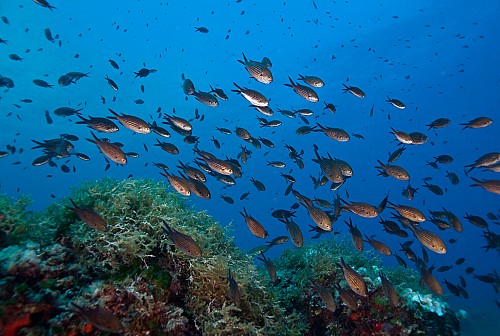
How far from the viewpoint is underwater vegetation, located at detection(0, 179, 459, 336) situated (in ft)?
10.8

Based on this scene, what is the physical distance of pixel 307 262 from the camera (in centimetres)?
757

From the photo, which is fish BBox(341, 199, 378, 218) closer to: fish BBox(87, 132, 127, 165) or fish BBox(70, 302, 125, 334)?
fish BBox(87, 132, 127, 165)

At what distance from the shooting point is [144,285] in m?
3.94

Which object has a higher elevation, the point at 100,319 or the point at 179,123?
the point at 100,319

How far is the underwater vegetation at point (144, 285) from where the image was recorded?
10.8 feet

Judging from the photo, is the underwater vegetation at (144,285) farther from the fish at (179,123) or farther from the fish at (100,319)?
the fish at (179,123)

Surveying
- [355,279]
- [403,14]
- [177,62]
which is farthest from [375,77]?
[355,279]

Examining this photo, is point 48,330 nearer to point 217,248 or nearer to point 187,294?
point 187,294

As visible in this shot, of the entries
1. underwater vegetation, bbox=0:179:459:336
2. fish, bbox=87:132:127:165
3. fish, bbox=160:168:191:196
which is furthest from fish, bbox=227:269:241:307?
fish, bbox=87:132:127:165

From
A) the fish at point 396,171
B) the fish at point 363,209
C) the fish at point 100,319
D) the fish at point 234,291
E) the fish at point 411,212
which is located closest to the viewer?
the fish at point 100,319

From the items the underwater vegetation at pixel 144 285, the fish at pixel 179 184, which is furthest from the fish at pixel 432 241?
the fish at pixel 179 184

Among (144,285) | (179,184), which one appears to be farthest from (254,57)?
(144,285)

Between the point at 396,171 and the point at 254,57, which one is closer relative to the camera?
the point at 396,171

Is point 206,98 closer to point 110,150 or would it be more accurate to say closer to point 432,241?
point 110,150
